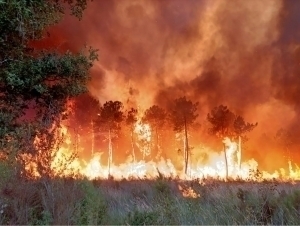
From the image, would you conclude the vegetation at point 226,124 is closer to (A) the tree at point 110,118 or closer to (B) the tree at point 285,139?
(A) the tree at point 110,118

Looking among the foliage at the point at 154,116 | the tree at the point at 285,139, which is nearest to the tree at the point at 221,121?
the foliage at the point at 154,116

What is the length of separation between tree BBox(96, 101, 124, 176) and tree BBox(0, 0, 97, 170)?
37358 mm

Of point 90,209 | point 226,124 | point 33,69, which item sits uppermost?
point 226,124

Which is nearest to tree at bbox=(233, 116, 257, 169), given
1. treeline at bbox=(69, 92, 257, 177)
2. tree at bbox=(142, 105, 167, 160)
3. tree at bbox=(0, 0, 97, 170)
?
treeline at bbox=(69, 92, 257, 177)

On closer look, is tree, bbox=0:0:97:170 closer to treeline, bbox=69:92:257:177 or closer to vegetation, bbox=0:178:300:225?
vegetation, bbox=0:178:300:225

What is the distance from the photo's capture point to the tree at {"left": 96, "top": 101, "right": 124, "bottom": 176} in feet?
159

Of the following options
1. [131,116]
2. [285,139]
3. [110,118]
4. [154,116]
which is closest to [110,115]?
[110,118]

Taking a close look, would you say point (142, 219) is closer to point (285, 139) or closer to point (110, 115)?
point (110, 115)

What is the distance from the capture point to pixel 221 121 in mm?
45562

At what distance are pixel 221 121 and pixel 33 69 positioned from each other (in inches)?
1492

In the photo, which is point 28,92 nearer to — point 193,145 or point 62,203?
point 62,203

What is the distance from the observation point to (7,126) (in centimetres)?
1003

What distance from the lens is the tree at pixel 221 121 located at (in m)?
45.0

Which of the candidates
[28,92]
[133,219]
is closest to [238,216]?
[133,219]
